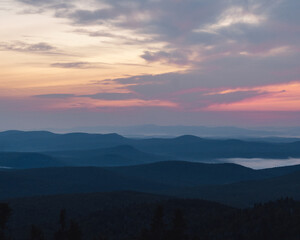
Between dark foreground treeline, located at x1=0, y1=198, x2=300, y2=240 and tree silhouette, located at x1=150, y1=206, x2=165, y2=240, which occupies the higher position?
tree silhouette, located at x1=150, y1=206, x2=165, y2=240

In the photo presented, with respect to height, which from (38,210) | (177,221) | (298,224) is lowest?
(38,210)

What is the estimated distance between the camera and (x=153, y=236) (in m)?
46.3

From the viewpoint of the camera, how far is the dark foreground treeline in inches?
1881

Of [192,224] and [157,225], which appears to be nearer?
[157,225]

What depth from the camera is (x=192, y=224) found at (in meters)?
86.1

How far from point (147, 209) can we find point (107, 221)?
33.6 feet

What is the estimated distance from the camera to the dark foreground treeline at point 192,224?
4778 centimetres

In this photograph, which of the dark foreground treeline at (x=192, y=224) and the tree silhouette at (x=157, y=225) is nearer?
the tree silhouette at (x=157, y=225)

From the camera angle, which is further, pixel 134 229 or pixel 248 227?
pixel 134 229

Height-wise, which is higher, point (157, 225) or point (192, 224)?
point (157, 225)

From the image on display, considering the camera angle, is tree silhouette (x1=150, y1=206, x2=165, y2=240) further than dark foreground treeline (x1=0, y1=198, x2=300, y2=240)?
No

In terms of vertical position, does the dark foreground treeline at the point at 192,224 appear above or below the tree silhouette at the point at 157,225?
below

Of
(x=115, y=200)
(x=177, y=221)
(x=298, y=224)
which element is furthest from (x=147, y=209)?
(x=177, y=221)

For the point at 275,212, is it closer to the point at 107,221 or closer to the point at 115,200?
the point at 107,221
